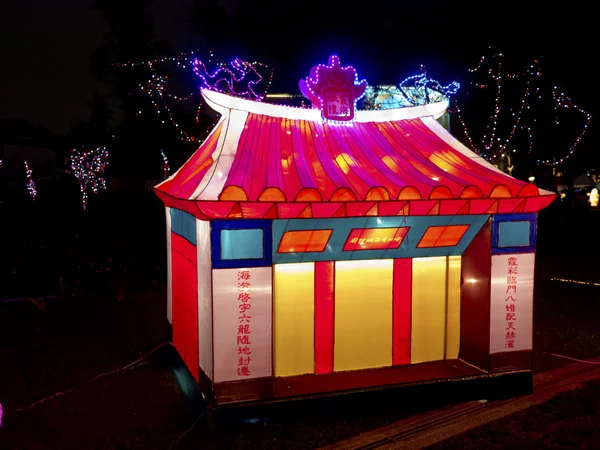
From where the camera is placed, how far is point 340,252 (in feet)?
20.1

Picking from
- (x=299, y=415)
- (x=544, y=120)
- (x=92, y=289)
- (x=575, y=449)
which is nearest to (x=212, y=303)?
(x=299, y=415)

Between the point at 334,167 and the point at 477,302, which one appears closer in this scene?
the point at 334,167

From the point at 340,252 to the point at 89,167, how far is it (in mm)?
28678

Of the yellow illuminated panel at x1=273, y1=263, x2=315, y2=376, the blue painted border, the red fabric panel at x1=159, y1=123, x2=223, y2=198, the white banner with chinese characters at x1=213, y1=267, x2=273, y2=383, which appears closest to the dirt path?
the white banner with chinese characters at x1=213, y1=267, x2=273, y2=383

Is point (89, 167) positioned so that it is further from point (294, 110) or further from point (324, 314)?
point (324, 314)

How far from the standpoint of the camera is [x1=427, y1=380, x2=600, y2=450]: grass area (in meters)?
→ 5.07

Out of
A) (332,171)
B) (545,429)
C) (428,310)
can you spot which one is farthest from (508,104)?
(545,429)

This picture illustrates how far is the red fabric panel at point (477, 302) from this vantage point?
6207 mm

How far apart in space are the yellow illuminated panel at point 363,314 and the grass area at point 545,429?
1.73 metres

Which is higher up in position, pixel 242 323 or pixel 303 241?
pixel 303 241

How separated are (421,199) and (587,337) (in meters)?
5.34

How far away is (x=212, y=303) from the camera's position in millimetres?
5109

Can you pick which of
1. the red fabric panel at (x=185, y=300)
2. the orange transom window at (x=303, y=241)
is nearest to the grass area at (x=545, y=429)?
the orange transom window at (x=303, y=241)

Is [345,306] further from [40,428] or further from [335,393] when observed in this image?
[40,428]
